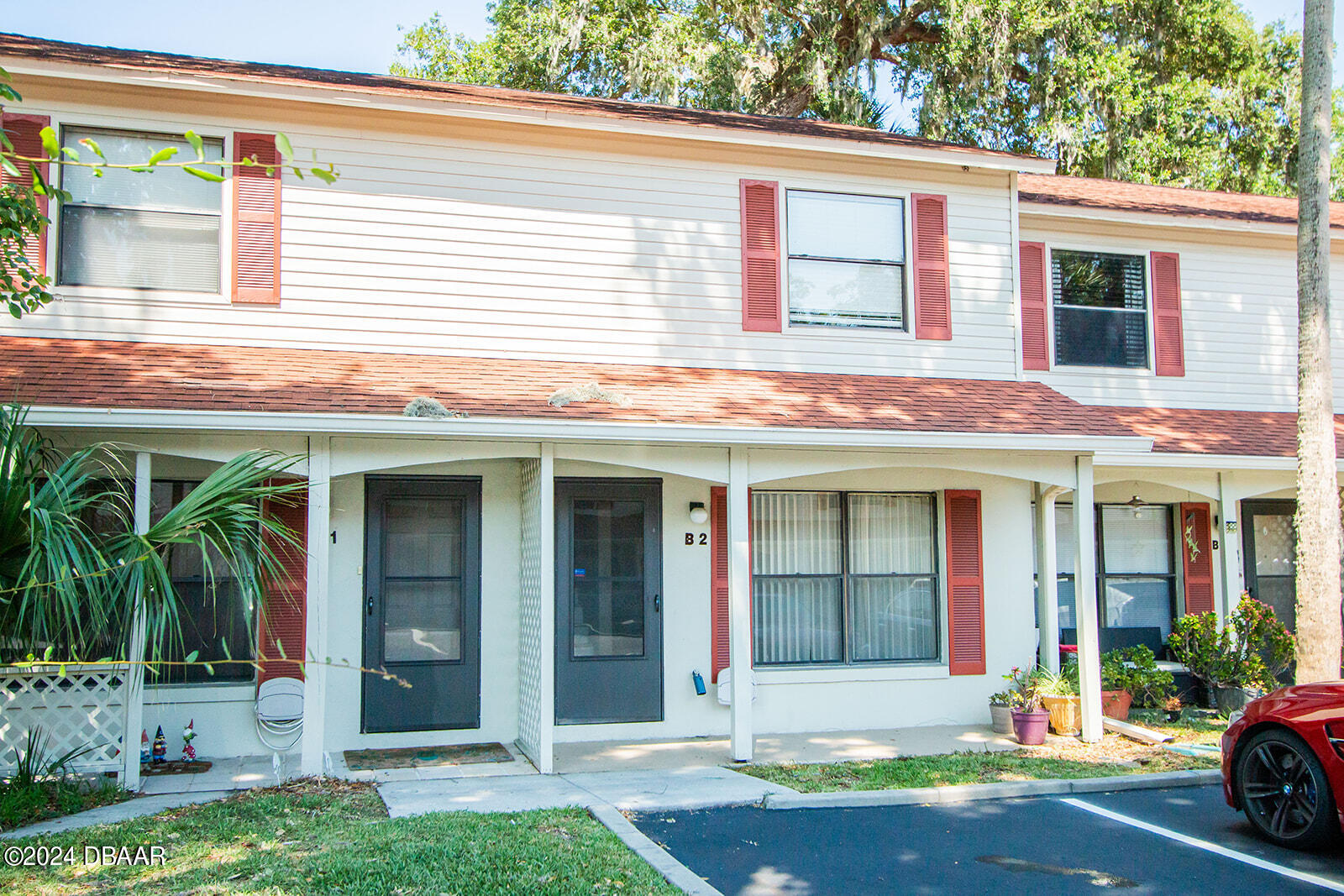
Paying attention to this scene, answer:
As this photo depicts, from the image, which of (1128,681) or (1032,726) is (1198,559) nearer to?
(1128,681)

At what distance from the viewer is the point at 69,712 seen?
302 inches

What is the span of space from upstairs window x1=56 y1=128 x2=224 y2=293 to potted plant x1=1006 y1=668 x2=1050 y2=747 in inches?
313

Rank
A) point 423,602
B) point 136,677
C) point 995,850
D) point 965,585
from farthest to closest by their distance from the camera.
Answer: point 965,585
point 423,602
point 136,677
point 995,850

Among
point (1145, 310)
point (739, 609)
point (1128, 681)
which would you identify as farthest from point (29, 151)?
point (1145, 310)

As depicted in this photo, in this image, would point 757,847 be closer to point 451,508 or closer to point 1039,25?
point 451,508

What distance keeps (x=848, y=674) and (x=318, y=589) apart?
5.05 metres

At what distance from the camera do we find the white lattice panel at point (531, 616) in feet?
27.9

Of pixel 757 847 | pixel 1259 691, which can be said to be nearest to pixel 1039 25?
pixel 1259 691

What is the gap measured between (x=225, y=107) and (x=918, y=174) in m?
6.58

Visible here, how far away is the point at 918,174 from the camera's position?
10.9 meters

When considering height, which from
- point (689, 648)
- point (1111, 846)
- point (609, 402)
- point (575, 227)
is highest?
point (575, 227)

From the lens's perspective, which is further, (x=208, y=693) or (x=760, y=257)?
(x=760, y=257)

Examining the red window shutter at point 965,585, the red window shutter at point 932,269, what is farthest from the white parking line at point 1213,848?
the red window shutter at point 932,269

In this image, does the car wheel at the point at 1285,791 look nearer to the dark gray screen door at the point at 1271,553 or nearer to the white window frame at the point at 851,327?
the white window frame at the point at 851,327
